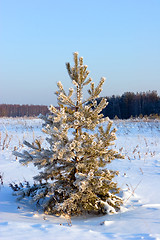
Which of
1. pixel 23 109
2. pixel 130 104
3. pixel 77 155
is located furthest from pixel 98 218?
pixel 23 109

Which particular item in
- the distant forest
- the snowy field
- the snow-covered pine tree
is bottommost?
the snowy field

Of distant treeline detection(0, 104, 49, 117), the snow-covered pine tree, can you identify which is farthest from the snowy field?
distant treeline detection(0, 104, 49, 117)

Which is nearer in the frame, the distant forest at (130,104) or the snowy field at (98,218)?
the snowy field at (98,218)

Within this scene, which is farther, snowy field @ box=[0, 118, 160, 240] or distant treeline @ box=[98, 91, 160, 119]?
distant treeline @ box=[98, 91, 160, 119]

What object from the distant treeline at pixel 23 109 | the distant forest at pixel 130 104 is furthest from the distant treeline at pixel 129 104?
the distant treeline at pixel 23 109

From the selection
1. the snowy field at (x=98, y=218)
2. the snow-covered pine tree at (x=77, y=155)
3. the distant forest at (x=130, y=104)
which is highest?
the distant forest at (x=130, y=104)

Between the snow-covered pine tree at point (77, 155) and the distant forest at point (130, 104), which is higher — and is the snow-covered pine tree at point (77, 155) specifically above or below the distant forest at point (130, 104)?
below

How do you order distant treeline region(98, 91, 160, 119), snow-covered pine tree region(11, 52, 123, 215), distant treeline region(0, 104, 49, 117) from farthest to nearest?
distant treeline region(0, 104, 49, 117)
distant treeline region(98, 91, 160, 119)
snow-covered pine tree region(11, 52, 123, 215)

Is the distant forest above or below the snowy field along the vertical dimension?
above

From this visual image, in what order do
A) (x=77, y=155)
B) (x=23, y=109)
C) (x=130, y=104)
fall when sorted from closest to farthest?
(x=77, y=155), (x=130, y=104), (x=23, y=109)

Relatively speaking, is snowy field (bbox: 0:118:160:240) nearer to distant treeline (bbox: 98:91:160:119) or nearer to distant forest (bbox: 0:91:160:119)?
distant forest (bbox: 0:91:160:119)

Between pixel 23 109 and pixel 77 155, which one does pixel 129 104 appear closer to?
pixel 77 155

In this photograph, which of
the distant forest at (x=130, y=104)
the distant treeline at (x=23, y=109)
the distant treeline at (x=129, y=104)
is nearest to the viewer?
the distant forest at (x=130, y=104)

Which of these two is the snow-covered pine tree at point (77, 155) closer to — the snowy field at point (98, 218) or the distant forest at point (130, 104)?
the snowy field at point (98, 218)
